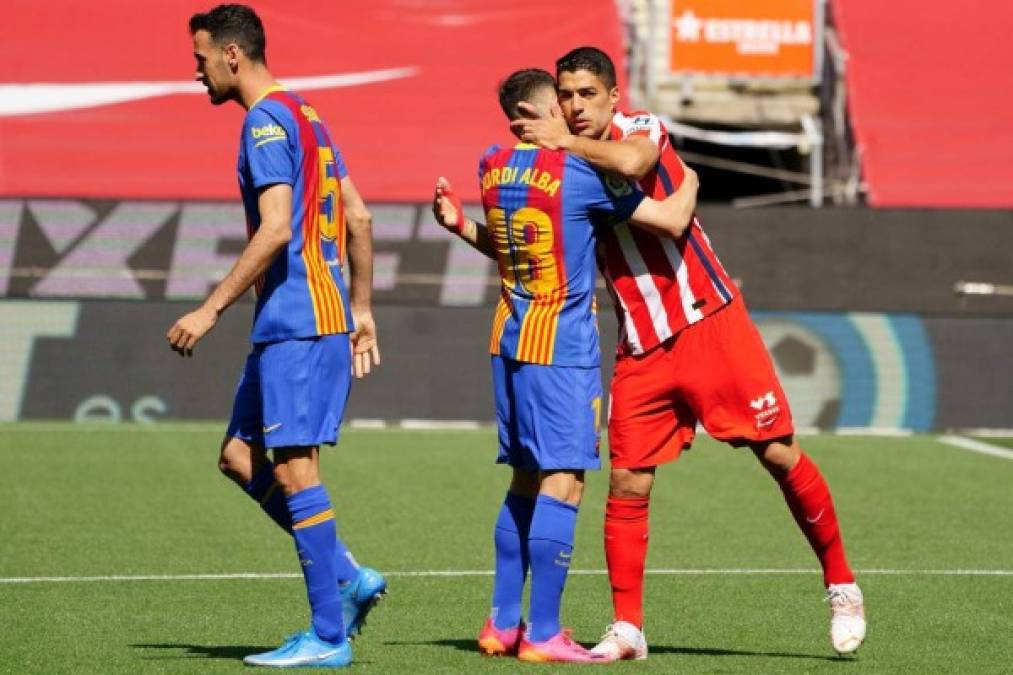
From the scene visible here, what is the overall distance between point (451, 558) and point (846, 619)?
10.2 ft

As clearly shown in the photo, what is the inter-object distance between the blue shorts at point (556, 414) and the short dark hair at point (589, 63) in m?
0.96

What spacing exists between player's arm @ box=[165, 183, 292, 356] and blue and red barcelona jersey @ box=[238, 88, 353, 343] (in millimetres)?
53

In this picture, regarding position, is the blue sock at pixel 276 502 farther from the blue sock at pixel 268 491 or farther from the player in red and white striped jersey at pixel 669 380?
the player in red and white striped jersey at pixel 669 380

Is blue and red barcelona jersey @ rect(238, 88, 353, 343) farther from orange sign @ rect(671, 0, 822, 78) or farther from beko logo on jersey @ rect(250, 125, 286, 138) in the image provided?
orange sign @ rect(671, 0, 822, 78)

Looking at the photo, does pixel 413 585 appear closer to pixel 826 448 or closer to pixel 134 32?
pixel 826 448

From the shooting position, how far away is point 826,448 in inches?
612

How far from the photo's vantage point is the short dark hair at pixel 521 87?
6664mm

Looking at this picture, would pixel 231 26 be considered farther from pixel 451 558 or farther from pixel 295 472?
pixel 451 558

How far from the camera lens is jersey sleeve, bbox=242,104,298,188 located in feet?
20.7

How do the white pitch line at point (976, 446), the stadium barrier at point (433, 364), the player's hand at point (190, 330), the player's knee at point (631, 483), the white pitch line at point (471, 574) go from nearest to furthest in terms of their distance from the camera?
the player's hand at point (190, 330) < the player's knee at point (631, 483) < the white pitch line at point (471, 574) < the white pitch line at point (976, 446) < the stadium barrier at point (433, 364)

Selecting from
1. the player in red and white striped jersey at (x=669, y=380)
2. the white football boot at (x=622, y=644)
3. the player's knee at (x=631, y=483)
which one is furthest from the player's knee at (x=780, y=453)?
the white football boot at (x=622, y=644)

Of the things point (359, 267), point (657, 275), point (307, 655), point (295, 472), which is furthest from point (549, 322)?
point (307, 655)

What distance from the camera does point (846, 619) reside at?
22.1 ft

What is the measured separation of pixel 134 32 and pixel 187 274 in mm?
5659
